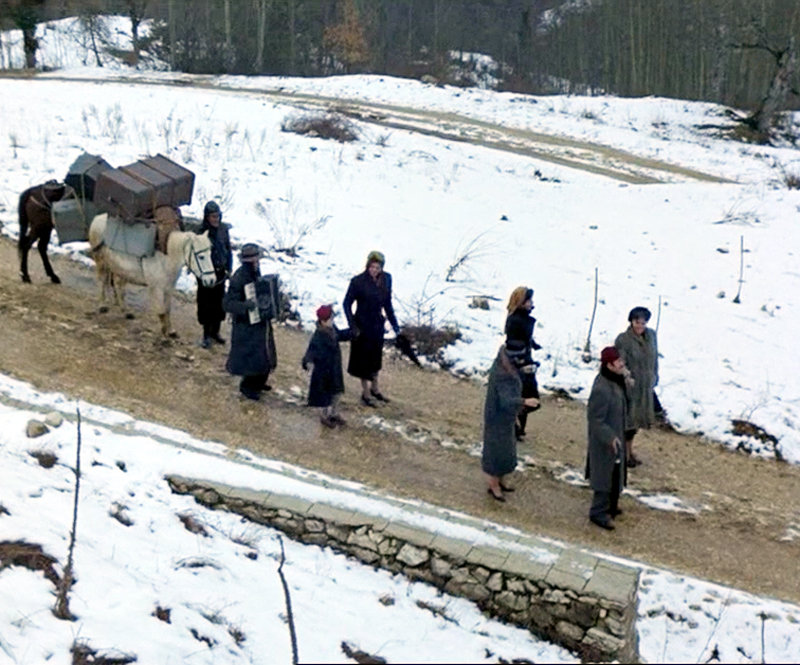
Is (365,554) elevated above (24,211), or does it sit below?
below

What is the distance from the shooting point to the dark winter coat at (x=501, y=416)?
8047 mm

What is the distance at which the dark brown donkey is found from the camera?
11.9 m

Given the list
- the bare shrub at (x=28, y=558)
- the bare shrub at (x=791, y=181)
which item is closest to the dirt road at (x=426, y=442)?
the bare shrub at (x=28, y=558)

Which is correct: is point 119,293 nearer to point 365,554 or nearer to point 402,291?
point 402,291

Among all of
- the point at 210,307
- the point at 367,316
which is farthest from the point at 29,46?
the point at 367,316

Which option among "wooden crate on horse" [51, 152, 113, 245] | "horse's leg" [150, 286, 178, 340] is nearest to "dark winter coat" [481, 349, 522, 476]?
"horse's leg" [150, 286, 178, 340]

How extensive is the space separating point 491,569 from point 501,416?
60.5 inches

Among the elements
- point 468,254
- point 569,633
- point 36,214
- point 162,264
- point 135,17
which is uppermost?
point 135,17

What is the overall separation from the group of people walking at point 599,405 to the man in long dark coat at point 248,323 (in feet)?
8.18

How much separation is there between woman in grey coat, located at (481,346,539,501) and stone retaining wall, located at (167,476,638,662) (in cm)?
120

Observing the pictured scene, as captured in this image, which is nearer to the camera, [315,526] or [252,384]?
[315,526]

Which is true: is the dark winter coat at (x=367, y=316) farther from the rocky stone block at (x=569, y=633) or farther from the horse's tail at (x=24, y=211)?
the horse's tail at (x=24, y=211)

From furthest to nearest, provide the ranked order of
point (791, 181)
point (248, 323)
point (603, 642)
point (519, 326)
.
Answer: point (791, 181), point (248, 323), point (519, 326), point (603, 642)

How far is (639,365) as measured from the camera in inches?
350
